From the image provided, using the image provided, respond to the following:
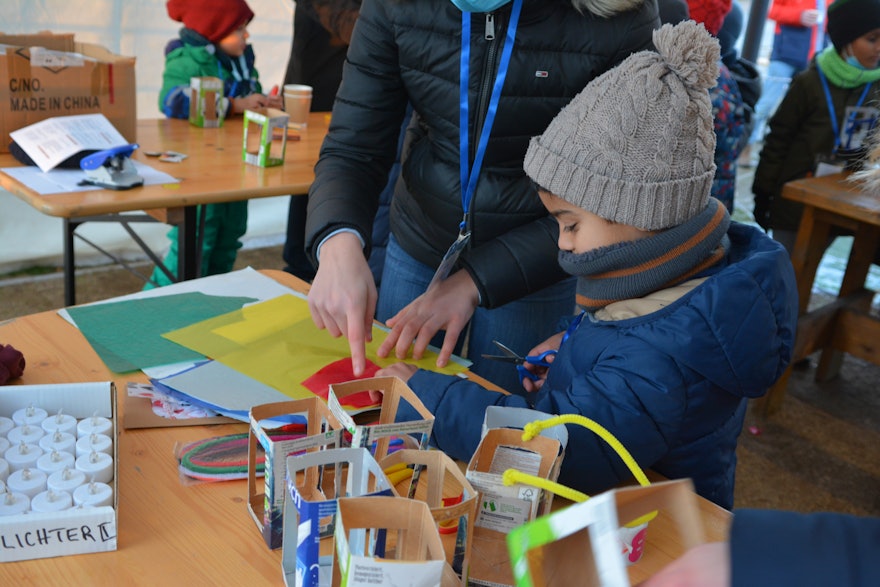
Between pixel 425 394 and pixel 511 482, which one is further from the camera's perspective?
pixel 425 394

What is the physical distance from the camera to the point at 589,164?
110 centimetres

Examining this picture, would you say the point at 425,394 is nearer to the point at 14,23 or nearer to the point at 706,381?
the point at 706,381

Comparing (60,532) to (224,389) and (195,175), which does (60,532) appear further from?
(195,175)

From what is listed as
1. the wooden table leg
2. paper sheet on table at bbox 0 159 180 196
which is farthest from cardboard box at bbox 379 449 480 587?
the wooden table leg

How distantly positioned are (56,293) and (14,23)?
1.13m

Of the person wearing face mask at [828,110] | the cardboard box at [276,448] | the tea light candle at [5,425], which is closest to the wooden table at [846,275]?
the person wearing face mask at [828,110]

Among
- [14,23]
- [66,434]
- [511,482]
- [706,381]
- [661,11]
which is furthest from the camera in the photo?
[14,23]

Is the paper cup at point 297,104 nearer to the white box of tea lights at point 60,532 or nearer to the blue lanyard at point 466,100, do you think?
the blue lanyard at point 466,100

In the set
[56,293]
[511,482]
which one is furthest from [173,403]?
[56,293]

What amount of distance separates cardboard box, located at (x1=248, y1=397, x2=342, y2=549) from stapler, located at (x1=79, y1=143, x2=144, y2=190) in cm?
148

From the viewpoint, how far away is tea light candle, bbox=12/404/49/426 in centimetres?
99

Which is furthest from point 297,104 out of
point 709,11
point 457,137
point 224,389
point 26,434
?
point 26,434

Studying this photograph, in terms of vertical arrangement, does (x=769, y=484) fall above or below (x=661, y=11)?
below

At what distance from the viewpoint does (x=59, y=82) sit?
2473 mm
